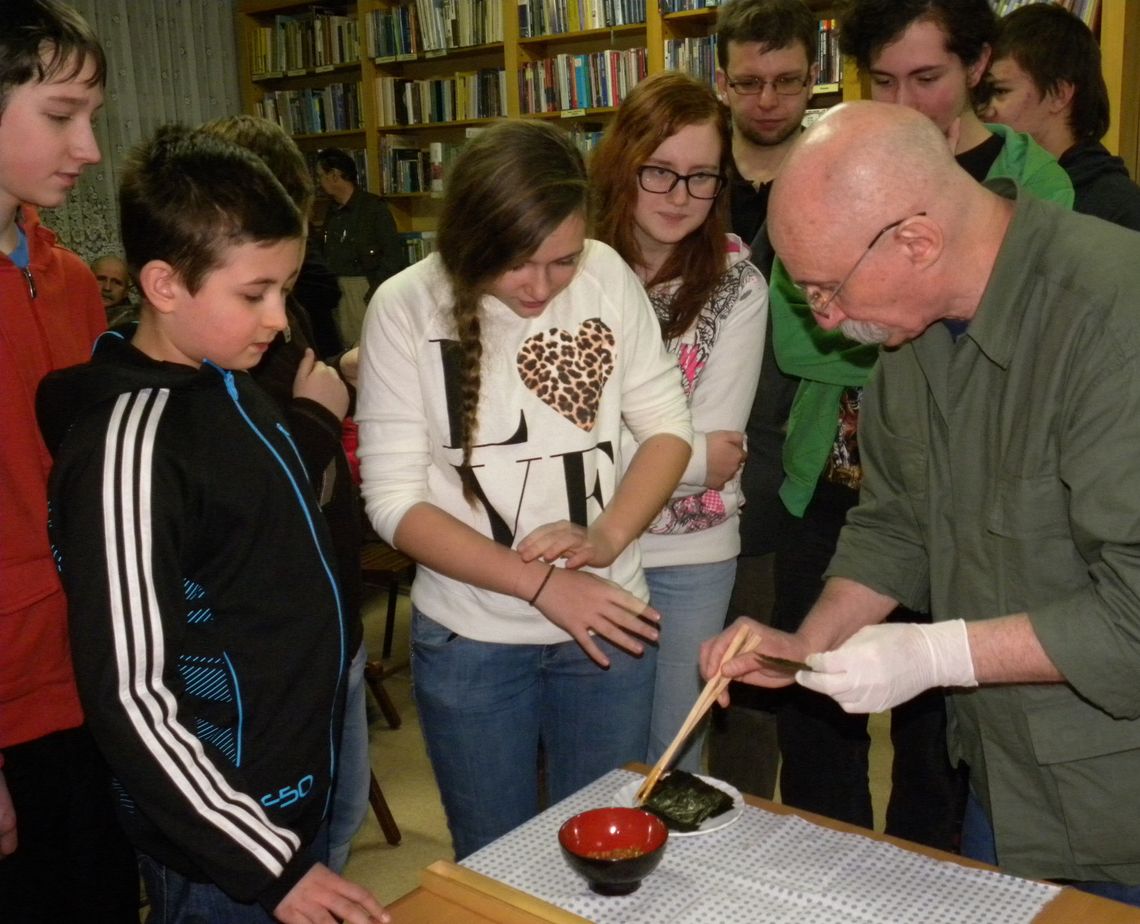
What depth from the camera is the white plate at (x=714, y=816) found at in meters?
1.32

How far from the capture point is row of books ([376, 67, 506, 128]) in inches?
237

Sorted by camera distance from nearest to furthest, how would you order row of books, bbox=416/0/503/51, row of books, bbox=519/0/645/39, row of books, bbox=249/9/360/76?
row of books, bbox=519/0/645/39
row of books, bbox=416/0/503/51
row of books, bbox=249/9/360/76

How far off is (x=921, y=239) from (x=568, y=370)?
23.1 inches

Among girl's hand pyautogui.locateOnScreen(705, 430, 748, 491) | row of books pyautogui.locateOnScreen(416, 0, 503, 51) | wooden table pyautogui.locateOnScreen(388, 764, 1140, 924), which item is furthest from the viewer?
row of books pyautogui.locateOnScreen(416, 0, 503, 51)

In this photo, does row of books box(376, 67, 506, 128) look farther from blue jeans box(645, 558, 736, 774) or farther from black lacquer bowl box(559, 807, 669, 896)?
black lacquer bowl box(559, 807, 669, 896)

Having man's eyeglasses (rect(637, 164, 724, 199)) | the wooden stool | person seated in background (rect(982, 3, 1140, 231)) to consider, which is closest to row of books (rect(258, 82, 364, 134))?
the wooden stool

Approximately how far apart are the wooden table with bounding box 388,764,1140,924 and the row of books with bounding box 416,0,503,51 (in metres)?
5.33

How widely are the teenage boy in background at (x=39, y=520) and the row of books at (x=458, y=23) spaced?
4.60m

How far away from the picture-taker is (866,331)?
1.43m

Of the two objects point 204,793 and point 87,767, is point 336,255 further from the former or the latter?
point 204,793

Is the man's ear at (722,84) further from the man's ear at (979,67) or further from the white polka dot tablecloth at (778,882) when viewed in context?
the white polka dot tablecloth at (778,882)

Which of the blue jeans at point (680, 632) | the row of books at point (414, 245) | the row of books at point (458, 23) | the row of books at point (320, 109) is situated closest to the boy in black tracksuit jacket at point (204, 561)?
the blue jeans at point (680, 632)

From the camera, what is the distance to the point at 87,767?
1.63 metres

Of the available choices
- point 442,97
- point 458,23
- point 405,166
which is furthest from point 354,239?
point 458,23
